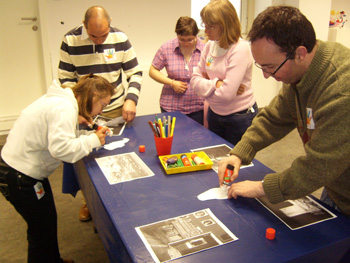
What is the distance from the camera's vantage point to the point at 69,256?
2.11m

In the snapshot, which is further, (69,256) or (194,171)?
(69,256)

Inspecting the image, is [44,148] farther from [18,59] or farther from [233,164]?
[18,59]

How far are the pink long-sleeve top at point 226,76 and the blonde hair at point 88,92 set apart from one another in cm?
64

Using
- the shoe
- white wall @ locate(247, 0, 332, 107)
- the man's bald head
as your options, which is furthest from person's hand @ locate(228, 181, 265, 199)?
white wall @ locate(247, 0, 332, 107)

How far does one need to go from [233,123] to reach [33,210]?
1.25 metres

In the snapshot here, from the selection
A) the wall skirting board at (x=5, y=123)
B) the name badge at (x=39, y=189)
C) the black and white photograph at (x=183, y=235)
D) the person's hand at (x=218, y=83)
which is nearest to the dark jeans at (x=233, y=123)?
the person's hand at (x=218, y=83)

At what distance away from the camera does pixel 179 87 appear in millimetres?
2490

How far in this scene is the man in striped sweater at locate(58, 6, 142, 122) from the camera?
7.04 ft

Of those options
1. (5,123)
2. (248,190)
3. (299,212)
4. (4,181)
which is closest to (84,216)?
(4,181)

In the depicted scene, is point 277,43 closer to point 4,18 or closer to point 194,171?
point 194,171

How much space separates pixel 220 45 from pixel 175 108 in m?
0.76

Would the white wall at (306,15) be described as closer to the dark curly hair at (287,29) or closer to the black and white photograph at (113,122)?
the black and white photograph at (113,122)

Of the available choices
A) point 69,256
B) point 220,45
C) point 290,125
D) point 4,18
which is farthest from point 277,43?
point 4,18

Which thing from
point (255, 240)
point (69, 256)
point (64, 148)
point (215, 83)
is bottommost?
point (69, 256)
